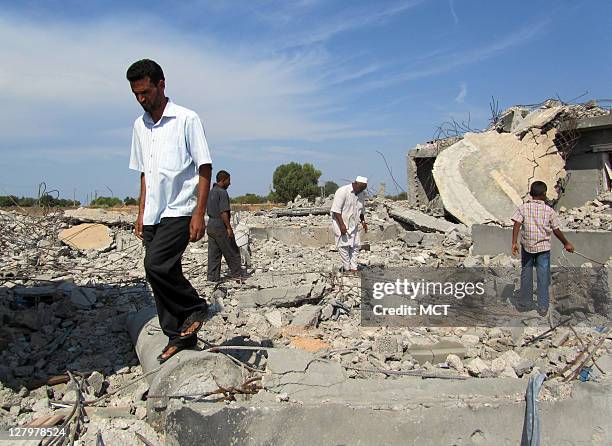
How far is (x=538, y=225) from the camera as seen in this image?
543 cm

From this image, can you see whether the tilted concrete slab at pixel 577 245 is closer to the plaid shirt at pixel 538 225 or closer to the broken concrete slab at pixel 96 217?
the plaid shirt at pixel 538 225

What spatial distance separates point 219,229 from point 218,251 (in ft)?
1.11

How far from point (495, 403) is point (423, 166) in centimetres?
1170

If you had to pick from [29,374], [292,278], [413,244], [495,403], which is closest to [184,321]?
[29,374]

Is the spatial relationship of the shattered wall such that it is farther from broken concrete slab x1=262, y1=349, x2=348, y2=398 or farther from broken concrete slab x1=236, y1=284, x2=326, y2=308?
broken concrete slab x1=262, y1=349, x2=348, y2=398

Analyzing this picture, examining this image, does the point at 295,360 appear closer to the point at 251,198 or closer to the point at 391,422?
the point at 391,422

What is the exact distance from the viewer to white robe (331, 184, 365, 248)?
23.4ft

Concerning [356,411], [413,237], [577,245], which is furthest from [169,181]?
[413,237]

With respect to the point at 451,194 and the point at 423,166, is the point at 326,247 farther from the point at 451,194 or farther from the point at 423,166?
the point at 423,166

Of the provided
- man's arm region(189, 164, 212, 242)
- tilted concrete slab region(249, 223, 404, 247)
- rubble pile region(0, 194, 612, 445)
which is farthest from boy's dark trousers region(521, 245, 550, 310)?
tilted concrete slab region(249, 223, 404, 247)

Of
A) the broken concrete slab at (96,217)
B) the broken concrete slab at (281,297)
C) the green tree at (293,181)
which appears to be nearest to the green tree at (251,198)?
the green tree at (293,181)

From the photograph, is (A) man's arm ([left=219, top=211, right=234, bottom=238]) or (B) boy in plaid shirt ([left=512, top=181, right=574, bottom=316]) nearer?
(B) boy in plaid shirt ([left=512, top=181, right=574, bottom=316])

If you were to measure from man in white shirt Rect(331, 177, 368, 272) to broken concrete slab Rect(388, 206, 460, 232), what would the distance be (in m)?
3.54

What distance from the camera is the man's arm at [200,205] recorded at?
2969mm
